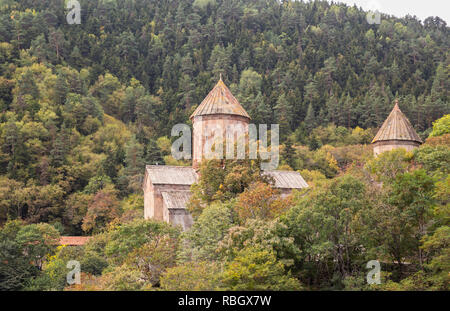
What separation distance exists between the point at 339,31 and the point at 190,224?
8768 cm

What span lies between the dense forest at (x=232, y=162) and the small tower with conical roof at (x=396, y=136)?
3.89 feet

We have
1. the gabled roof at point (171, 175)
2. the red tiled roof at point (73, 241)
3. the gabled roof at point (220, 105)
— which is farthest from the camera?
the red tiled roof at point (73, 241)

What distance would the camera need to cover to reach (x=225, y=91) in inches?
1271

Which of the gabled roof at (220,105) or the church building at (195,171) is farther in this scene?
the gabled roof at (220,105)

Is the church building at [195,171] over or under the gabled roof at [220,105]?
under

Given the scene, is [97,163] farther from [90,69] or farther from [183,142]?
[90,69]

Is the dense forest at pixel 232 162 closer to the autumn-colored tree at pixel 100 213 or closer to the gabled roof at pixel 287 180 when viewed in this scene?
the autumn-colored tree at pixel 100 213

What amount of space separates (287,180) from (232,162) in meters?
5.72

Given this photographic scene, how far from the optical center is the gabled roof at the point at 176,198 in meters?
29.1
